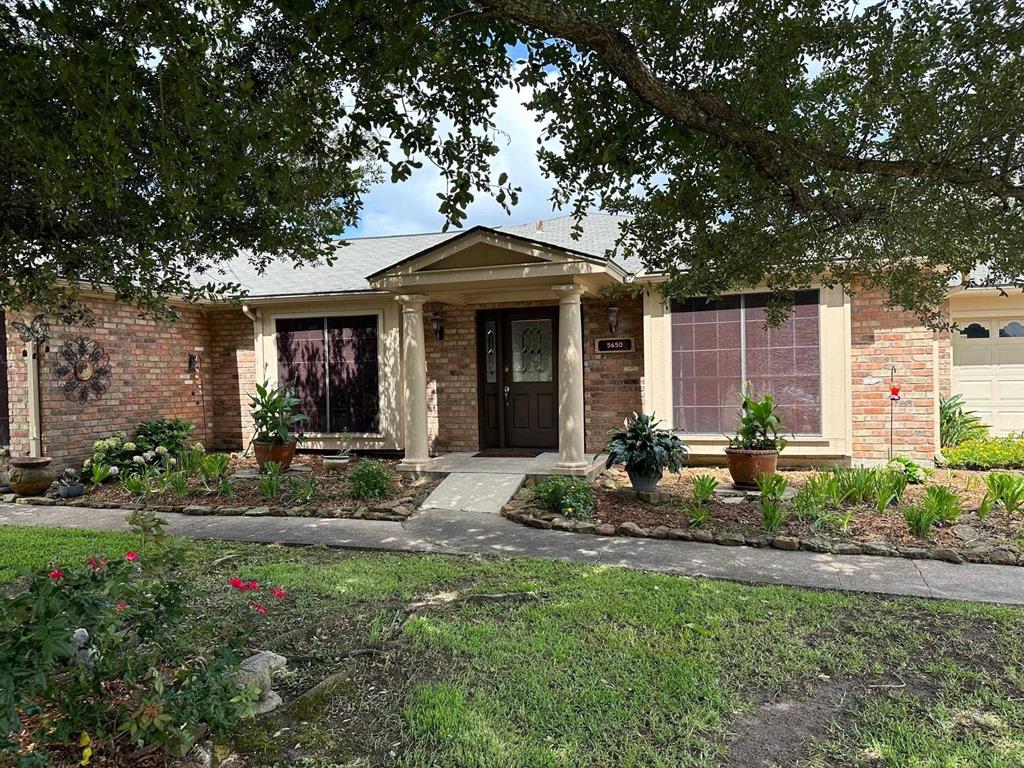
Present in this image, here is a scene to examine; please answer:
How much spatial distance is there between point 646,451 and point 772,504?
160cm

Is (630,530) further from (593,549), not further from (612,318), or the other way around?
(612,318)

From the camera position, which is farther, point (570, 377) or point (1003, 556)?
point (570, 377)

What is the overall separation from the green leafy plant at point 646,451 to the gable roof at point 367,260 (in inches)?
111

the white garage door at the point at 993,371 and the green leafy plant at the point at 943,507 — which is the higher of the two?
the white garage door at the point at 993,371

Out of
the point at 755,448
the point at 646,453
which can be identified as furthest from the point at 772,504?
the point at 755,448

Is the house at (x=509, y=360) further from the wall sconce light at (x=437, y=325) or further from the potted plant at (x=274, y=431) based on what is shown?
the potted plant at (x=274, y=431)

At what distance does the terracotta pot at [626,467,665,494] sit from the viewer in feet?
23.8

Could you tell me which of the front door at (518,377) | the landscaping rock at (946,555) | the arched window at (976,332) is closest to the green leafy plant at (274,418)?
Result: the front door at (518,377)

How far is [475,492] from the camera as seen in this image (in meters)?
7.73

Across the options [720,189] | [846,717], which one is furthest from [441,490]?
[846,717]

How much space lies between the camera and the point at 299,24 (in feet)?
10.7

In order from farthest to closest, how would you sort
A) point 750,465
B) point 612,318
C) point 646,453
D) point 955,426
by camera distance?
point 955,426
point 612,318
point 750,465
point 646,453

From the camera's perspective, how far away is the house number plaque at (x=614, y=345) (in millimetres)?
9539

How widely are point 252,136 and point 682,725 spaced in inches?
144
